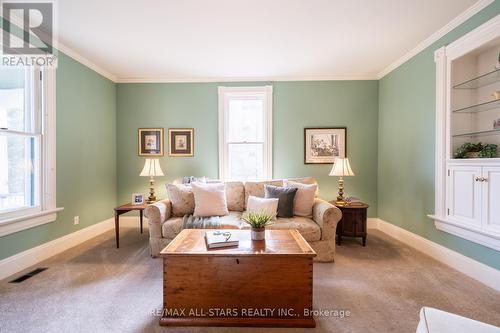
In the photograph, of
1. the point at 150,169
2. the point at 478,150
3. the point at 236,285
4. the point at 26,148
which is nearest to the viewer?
the point at 236,285

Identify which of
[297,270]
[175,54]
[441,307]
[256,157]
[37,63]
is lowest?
[441,307]

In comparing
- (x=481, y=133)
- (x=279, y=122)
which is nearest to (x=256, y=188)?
(x=279, y=122)

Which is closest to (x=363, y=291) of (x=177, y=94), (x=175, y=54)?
(x=175, y=54)

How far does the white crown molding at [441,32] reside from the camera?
2.27m

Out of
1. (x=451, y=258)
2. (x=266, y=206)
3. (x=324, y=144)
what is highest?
(x=324, y=144)

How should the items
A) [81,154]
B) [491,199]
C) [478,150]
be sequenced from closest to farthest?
[491,199] < [478,150] < [81,154]

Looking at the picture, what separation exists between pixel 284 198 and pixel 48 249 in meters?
2.93

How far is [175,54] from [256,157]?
2.04 metres

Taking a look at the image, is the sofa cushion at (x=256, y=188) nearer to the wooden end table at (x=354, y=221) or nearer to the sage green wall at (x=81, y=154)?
the wooden end table at (x=354, y=221)

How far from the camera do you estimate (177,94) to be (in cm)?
418

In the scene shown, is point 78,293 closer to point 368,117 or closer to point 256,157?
point 256,157

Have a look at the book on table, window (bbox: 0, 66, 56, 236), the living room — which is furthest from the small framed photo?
the book on table

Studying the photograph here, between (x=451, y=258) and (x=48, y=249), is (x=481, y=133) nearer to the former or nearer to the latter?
(x=451, y=258)

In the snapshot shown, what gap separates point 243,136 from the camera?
13.8 ft
